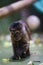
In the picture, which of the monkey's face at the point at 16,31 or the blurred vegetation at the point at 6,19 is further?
the blurred vegetation at the point at 6,19

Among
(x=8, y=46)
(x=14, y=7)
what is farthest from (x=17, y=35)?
(x=14, y=7)

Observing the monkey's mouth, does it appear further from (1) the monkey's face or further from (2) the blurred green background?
(2) the blurred green background

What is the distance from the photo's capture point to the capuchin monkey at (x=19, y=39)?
2.12m

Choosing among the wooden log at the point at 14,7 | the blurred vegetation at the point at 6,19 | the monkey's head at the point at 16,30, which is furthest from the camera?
the blurred vegetation at the point at 6,19

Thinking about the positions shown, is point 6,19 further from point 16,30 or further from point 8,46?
point 16,30

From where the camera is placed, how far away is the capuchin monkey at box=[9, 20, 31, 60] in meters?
2.12

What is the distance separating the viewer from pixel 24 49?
2.20 metres

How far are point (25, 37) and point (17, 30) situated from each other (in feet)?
0.39

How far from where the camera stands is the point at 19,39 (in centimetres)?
215

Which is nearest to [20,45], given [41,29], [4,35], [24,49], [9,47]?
[24,49]

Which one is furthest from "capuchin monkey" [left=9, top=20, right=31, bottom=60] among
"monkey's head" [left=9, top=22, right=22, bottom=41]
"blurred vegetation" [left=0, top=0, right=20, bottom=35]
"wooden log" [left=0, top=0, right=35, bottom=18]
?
"blurred vegetation" [left=0, top=0, right=20, bottom=35]

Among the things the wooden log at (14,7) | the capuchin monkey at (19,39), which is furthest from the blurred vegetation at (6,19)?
the capuchin monkey at (19,39)

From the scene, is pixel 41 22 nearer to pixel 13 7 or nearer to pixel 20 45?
pixel 13 7

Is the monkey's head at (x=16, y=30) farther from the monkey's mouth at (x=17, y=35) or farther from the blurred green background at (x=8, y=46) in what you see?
the blurred green background at (x=8, y=46)
